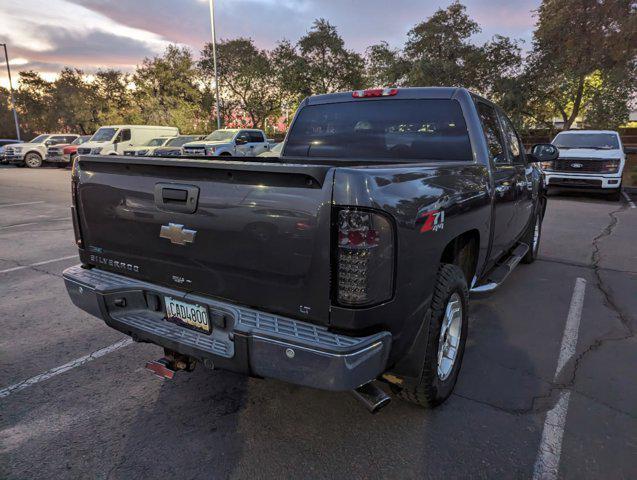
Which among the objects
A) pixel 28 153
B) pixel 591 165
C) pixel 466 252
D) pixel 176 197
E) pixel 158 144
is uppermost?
pixel 158 144

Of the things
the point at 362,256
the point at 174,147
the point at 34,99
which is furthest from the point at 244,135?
the point at 34,99

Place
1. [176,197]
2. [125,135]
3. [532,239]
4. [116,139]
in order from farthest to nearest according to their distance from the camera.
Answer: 1. [125,135]
2. [116,139]
3. [532,239]
4. [176,197]

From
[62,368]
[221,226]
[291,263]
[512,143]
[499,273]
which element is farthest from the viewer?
[512,143]

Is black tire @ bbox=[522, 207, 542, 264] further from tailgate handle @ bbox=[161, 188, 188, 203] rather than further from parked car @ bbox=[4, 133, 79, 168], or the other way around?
parked car @ bbox=[4, 133, 79, 168]

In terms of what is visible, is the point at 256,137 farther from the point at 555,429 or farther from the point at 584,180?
the point at 555,429

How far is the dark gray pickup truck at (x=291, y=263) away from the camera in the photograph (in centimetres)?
194

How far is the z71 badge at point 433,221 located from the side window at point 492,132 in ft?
4.96

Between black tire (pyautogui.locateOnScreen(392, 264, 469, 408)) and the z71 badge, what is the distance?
0.32m

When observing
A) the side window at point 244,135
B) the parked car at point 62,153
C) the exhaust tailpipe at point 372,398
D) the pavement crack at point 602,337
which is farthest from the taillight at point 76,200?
the parked car at point 62,153

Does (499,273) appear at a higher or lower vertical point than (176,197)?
A: lower

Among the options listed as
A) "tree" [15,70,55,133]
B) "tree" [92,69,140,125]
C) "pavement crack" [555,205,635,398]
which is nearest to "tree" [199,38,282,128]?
"tree" [92,69,140,125]

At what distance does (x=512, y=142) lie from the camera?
458cm

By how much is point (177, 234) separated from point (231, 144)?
1823 cm

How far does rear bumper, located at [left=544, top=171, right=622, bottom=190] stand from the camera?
1191 centimetres
